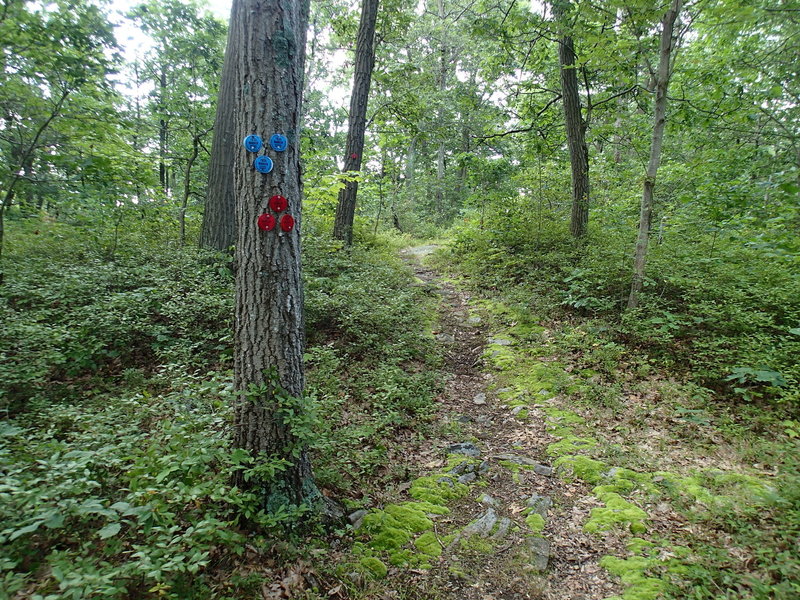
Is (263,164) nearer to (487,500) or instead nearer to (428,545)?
(428,545)

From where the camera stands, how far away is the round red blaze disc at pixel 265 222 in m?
3.10

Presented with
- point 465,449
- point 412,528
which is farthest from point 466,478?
point 412,528

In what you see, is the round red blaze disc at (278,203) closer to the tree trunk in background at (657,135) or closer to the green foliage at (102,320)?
the green foliage at (102,320)

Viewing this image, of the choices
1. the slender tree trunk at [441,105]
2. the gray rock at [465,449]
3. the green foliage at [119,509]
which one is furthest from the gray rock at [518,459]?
the slender tree trunk at [441,105]

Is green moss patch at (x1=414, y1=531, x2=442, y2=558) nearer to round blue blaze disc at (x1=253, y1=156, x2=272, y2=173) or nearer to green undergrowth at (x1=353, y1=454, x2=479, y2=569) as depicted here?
green undergrowth at (x1=353, y1=454, x2=479, y2=569)

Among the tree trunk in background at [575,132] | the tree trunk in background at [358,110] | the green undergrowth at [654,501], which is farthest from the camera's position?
the tree trunk in background at [358,110]

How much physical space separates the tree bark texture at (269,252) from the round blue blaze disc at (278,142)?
0.14ft

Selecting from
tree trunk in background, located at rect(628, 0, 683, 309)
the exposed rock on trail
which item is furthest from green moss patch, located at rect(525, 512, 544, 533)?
tree trunk in background, located at rect(628, 0, 683, 309)

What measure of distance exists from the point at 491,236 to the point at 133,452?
33.2 feet

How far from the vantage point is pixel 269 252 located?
317cm

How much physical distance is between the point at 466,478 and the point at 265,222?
3.15 m

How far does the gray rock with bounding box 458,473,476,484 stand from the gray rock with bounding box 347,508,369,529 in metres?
1.09

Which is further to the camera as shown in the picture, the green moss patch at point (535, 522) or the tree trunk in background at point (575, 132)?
the tree trunk in background at point (575, 132)

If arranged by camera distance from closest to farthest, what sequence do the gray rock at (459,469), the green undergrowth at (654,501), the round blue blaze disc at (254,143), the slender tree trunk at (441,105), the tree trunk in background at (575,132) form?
the green undergrowth at (654,501) < the round blue blaze disc at (254,143) < the gray rock at (459,469) < the tree trunk in background at (575,132) < the slender tree trunk at (441,105)
